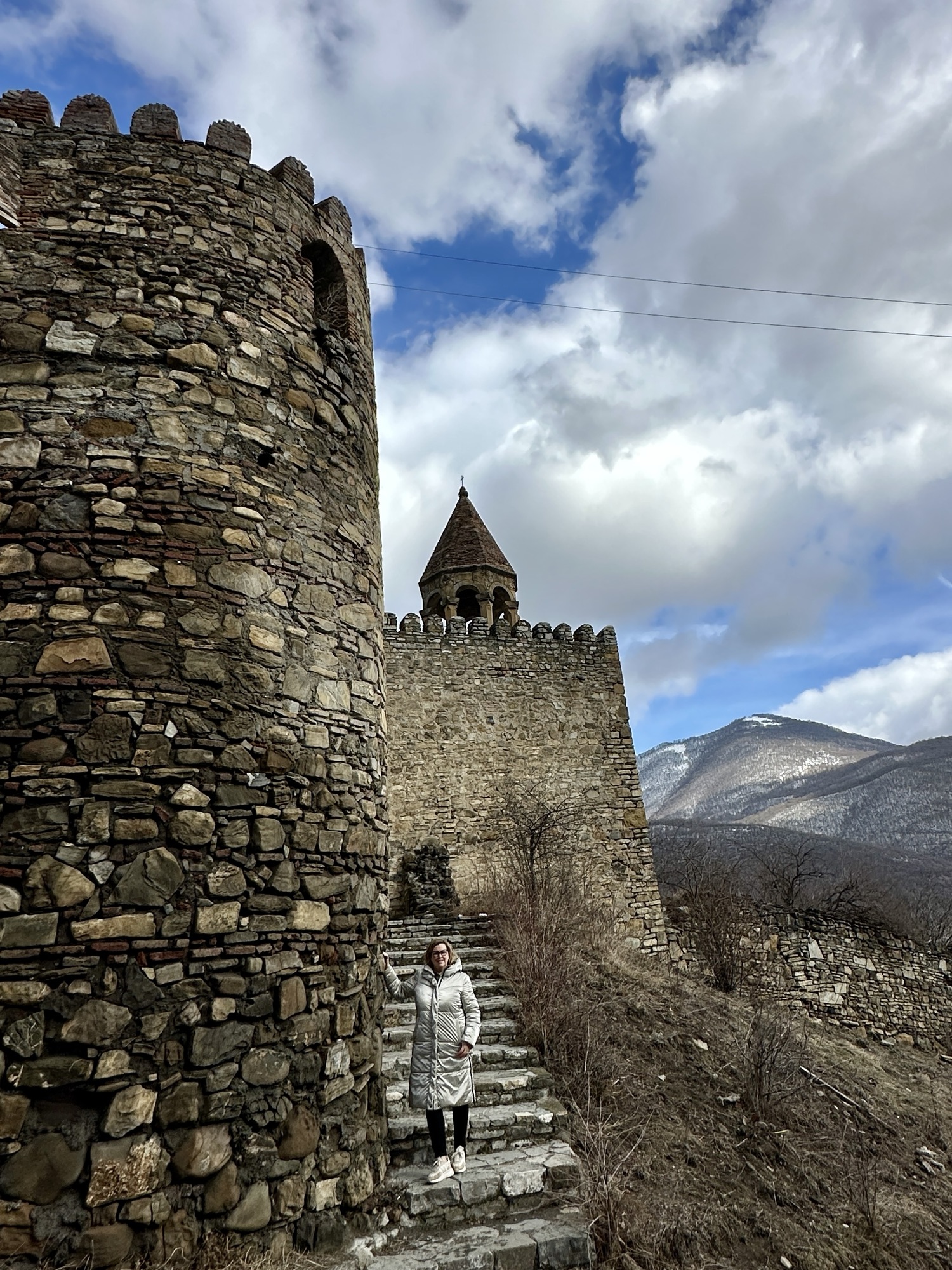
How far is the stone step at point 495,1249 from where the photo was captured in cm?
372

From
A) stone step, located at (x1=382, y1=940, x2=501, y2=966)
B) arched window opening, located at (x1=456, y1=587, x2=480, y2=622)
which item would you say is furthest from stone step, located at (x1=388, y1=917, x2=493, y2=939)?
arched window opening, located at (x1=456, y1=587, x2=480, y2=622)

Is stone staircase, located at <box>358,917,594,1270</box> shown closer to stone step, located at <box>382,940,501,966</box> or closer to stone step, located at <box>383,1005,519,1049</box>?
stone step, located at <box>383,1005,519,1049</box>

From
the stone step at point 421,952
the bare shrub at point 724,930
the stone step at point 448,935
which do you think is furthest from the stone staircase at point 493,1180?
the bare shrub at point 724,930

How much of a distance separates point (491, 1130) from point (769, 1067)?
12.1 feet

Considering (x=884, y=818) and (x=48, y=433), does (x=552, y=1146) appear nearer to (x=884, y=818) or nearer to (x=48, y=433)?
(x=48, y=433)

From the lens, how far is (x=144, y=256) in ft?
15.0

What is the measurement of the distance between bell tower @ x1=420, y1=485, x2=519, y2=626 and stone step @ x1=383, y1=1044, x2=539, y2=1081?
484 inches

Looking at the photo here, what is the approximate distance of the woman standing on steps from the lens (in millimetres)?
4594

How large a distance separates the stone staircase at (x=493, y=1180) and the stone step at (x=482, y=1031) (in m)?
0.01

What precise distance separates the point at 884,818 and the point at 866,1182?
90832 millimetres

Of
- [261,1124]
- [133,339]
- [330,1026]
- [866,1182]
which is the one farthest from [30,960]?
[866,1182]

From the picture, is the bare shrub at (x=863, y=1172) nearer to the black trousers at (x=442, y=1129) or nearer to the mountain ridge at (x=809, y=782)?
the black trousers at (x=442, y=1129)

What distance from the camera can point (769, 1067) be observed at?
736 cm

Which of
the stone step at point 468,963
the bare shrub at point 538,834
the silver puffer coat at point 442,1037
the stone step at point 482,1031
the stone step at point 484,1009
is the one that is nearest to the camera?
the silver puffer coat at point 442,1037
